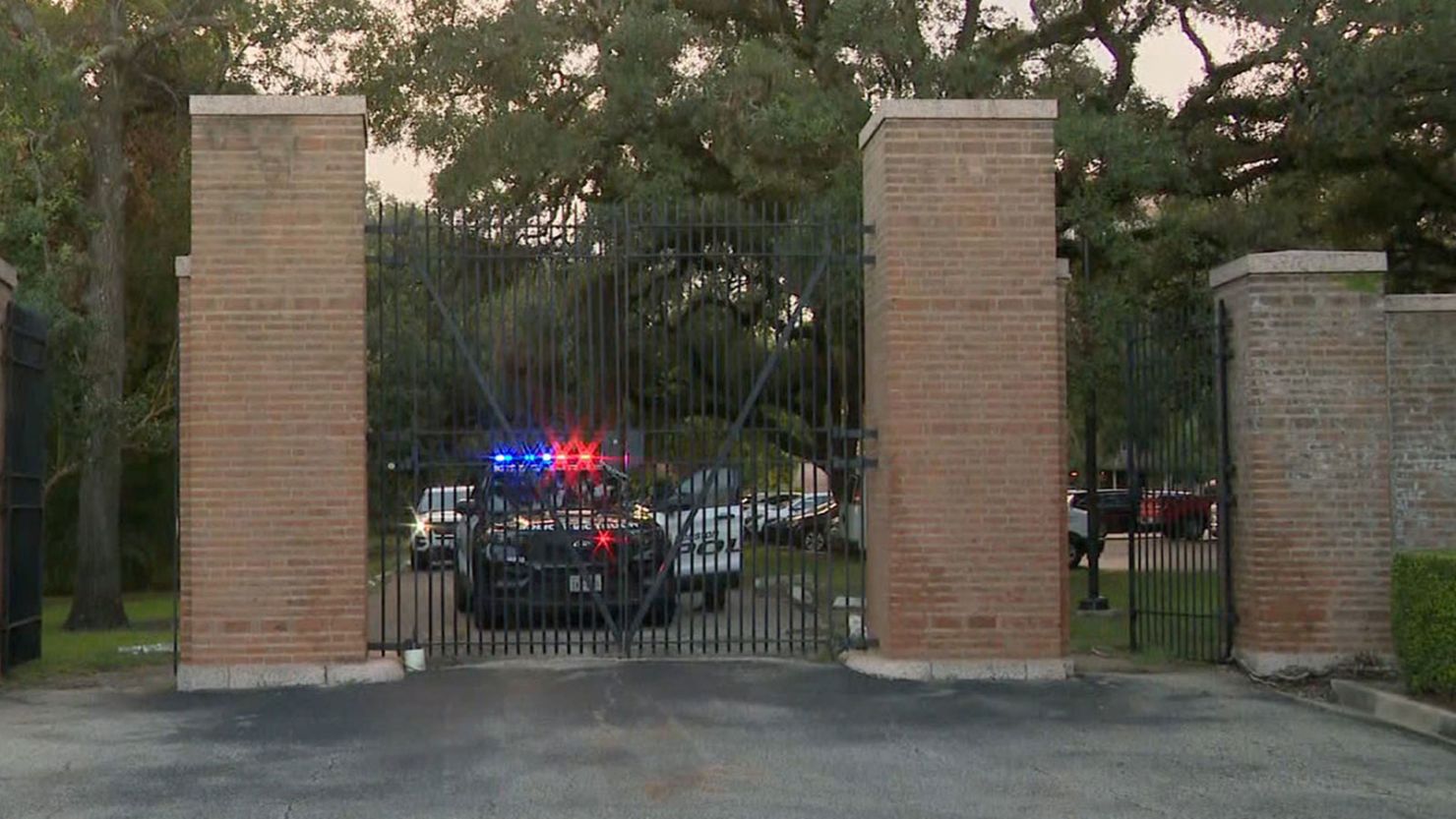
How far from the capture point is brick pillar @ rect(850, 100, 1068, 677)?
1184 cm

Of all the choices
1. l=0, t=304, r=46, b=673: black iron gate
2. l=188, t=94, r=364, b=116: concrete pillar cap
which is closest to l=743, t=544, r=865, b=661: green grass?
l=188, t=94, r=364, b=116: concrete pillar cap

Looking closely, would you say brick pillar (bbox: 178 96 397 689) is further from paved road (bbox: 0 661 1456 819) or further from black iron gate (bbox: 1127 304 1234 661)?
black iron gate (bbox: 1127 304 1234 661)

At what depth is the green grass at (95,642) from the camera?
1305cm

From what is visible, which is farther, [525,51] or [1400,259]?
[1400,259]

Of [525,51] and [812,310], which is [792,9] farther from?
[812,310]

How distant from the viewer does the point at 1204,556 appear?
1344cm

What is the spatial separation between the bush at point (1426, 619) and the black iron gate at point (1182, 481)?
1721 mm

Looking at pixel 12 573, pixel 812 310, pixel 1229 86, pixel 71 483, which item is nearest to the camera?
pixel 12 573

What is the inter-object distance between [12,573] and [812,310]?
753 cm

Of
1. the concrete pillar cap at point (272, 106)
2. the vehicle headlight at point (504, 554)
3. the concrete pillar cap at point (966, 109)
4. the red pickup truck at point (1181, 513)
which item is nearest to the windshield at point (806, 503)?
the vehicle headlight at point (504, 554)

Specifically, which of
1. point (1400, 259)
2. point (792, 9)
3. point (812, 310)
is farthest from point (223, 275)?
point (1400, 259)

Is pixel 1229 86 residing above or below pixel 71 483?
above

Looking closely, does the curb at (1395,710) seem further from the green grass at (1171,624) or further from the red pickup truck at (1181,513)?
the red pickup truck at (1181,513)

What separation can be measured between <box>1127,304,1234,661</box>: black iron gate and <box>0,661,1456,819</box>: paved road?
1071 mm
